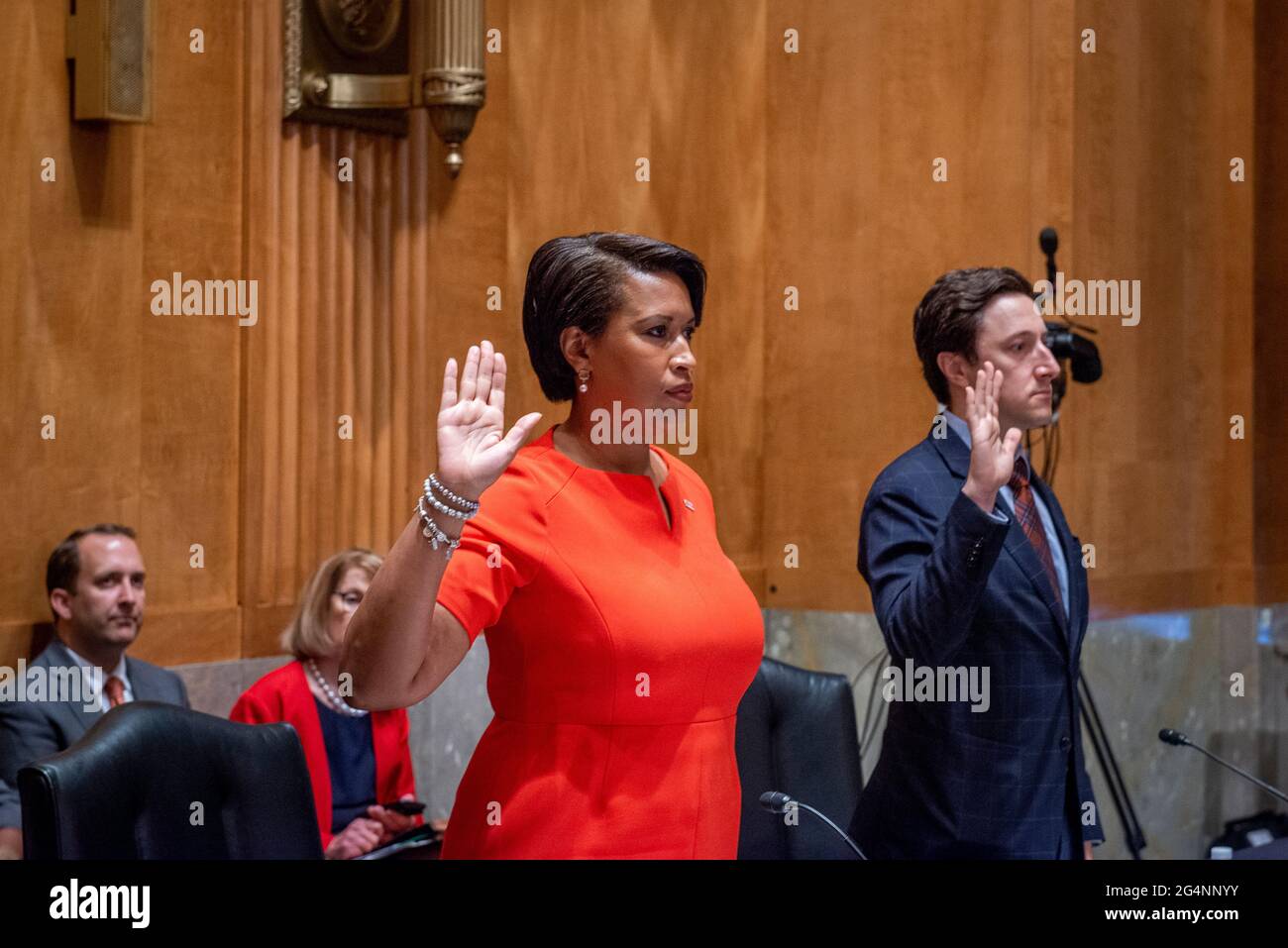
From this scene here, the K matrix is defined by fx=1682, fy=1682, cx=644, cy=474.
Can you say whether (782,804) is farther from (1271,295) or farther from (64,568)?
(1271,295)

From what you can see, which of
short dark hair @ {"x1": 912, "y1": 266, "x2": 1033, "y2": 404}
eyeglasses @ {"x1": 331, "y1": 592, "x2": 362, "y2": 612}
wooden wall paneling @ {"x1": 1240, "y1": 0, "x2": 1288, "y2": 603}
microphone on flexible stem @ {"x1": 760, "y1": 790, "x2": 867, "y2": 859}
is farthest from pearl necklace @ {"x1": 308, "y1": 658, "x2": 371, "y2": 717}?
wooden wall paneling @ {"x1": 1240, "y1": 0, "x2": 1288, "y2": 603}

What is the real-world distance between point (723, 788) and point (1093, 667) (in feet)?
10.7

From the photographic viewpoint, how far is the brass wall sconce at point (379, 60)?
400 cm

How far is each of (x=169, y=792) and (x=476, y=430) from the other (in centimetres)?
87

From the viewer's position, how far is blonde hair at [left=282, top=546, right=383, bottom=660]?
3.62 m

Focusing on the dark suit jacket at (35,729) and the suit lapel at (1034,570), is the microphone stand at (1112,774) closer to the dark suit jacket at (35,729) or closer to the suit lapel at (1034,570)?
the suit lapel at (1034,570)

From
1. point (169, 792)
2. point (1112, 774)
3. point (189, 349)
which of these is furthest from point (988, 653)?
point (1112, 774)

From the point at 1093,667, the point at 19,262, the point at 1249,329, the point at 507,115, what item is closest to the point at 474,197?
the point at 507,115

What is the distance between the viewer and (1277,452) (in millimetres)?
5566

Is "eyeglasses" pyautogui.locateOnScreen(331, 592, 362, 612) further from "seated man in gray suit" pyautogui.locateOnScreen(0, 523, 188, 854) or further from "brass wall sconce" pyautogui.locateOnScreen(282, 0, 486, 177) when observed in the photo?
"brass wall sconce" pyautogui.locateOnScreen(282, 0, 486, 177)

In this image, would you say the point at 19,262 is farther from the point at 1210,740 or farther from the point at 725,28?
the point at 1210,740

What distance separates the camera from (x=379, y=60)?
414 cm

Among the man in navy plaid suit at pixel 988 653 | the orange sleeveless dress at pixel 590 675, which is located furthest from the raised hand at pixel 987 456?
the orange sleeveless dress at pixel 590 675

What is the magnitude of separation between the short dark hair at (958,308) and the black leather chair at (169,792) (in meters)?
1.14
